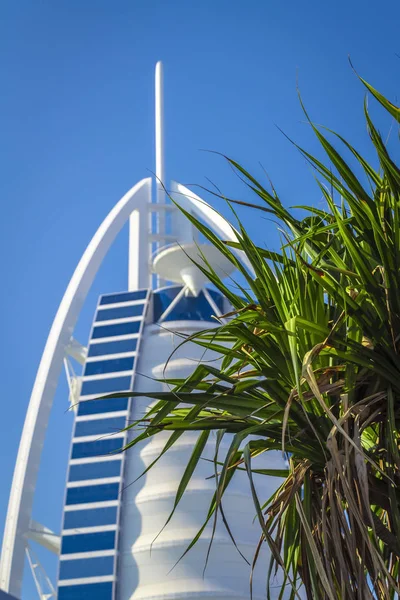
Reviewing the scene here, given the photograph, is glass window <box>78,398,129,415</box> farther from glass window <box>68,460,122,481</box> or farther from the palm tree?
the palm tree

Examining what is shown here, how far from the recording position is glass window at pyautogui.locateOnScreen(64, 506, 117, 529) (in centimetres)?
4212

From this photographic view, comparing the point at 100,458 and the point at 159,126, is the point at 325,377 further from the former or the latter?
the point at 159,126

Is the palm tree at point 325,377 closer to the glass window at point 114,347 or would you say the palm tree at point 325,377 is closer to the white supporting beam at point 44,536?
the white supporting beam at point 44,536

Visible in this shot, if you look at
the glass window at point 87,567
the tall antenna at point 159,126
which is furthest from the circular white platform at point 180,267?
the glass window at point 87,567

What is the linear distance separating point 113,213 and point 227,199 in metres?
43.1

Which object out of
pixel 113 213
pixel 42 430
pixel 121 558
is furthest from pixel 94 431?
pixel 113 213

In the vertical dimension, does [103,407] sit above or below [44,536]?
above

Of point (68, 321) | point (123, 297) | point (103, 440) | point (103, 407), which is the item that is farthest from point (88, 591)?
point (123, 297)

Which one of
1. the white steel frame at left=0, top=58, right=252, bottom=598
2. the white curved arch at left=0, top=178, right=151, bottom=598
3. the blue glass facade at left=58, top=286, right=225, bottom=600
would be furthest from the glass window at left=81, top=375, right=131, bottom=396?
the white curved arch at left=0, top=178, right=151, bottom=598

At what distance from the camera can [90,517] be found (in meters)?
42.2

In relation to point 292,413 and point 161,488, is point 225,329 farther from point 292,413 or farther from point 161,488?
point 161,488

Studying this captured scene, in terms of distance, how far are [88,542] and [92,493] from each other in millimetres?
2262

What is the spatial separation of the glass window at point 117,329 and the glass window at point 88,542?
969 cm

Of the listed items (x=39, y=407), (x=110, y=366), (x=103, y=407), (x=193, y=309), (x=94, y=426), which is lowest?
(x=94, y=426)
